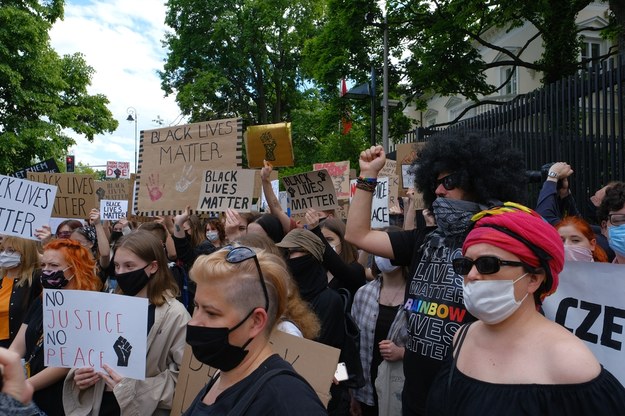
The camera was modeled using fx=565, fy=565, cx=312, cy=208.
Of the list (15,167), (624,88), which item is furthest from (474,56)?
(15,167)

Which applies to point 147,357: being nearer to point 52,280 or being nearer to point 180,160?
point 52,280

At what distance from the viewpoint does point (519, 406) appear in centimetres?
187

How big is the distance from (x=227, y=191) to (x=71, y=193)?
10.2ft

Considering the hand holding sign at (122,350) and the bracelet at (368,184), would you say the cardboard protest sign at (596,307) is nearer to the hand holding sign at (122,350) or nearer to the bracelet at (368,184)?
the bracelet at (368,184)

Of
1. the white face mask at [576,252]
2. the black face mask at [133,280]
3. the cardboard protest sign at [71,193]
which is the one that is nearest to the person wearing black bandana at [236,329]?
the black face mask at [133,280]

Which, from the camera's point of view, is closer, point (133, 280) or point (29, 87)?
point (133, 280)

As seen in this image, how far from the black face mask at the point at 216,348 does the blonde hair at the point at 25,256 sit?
11.1 feet

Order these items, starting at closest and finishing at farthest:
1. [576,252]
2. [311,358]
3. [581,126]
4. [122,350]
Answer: [311,358], [122,350], [576,252], [581,126]

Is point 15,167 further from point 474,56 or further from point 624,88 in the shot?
point 624,88

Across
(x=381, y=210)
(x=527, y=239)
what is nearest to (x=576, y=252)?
(x=527, y=239)

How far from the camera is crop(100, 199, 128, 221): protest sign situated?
9.91 m

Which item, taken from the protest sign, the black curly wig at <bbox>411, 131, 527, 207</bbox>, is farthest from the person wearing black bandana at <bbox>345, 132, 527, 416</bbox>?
the protest sign

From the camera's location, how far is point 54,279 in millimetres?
3887

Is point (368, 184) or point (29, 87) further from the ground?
point (29, 87)
